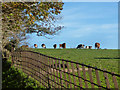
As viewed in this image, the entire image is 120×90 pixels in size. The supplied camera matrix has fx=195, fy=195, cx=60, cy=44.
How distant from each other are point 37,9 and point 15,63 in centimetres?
450

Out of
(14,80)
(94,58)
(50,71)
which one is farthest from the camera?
(94,58)

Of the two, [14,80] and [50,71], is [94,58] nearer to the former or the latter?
[14,80]

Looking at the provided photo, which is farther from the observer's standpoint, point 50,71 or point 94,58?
point 94,58

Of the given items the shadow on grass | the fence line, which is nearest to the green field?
the fence line

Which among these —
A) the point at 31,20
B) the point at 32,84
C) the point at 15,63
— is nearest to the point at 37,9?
the point at 31,20

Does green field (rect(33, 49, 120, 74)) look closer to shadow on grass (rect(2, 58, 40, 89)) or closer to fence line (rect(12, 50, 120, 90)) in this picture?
fence line (rect(12, 50, 120, 90))

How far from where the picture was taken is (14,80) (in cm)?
Answer: 1168

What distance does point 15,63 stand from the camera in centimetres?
1495

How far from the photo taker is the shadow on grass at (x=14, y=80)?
10695mm

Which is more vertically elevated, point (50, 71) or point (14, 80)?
point (50, 71)

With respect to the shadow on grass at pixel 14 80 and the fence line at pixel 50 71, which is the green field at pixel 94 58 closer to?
the fence line at pixel 50 71

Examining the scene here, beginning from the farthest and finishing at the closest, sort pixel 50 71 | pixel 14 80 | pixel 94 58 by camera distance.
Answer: pixel 94 58
pixel 14 80
pixel 50 71

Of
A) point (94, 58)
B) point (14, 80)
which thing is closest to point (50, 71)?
point (14, 80)

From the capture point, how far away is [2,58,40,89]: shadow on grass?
421 inches
